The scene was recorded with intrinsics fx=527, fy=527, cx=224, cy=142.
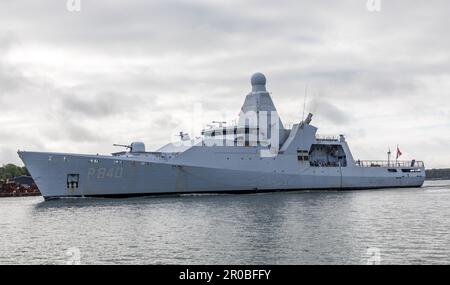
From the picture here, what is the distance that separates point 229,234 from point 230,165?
22.8 meters

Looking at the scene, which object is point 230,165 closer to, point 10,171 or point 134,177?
point 134,177

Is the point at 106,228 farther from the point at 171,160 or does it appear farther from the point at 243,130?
the point at 243,130

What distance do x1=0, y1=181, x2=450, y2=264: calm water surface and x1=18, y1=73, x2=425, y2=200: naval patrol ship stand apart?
6110 millimetres

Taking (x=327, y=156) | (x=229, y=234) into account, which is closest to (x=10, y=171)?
(x=327, y=156)

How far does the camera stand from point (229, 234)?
70.1 ft

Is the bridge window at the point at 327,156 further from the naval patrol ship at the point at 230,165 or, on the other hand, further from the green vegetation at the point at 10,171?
the green vegetation at the point at 10,171

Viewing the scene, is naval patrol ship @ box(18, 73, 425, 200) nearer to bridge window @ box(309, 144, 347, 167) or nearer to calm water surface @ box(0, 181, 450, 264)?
bridge window @ box(309, 144, 347, 167)

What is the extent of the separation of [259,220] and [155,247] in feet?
26.6

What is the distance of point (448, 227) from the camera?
906 inches

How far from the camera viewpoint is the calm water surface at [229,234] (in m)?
17.1

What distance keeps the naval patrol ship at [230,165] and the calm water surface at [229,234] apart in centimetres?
611

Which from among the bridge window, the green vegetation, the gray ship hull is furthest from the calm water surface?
the green vegetation

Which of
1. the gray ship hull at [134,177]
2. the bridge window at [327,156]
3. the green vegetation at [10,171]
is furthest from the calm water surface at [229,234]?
the green vegetation at [10,171]
